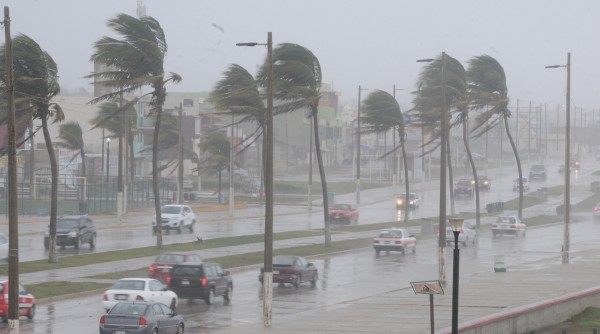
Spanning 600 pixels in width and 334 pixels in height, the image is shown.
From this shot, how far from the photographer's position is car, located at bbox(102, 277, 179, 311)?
3184 cm

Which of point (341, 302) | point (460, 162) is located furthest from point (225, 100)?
point (460, 162)

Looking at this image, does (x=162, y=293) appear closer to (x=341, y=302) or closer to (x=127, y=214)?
(x=341, y=302)

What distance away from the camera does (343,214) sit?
80.6m

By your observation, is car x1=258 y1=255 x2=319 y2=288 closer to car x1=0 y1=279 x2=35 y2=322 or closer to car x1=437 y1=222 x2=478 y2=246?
car x1=0 y1=279 x2=35 y2=322

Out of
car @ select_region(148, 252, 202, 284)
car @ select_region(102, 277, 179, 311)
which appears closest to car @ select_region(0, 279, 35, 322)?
car @ select_region(102, 277, 179, 311)

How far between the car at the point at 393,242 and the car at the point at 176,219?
1404 centimetres

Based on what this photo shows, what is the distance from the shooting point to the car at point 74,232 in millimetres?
53812

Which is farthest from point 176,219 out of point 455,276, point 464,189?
point 464,189

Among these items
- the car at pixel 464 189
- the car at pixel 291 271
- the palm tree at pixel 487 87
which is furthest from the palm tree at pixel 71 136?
the car at pixel 291 271

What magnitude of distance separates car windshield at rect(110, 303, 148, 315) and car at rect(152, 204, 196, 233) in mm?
39300

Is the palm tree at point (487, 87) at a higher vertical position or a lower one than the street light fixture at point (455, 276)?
higher

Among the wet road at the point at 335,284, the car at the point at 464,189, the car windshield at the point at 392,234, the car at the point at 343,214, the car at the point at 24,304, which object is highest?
the car at the point at 464,189

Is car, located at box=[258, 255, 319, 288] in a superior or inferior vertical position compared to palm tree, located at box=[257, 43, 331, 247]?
inferior

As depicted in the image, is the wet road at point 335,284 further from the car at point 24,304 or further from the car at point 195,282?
the car at point 195,282
